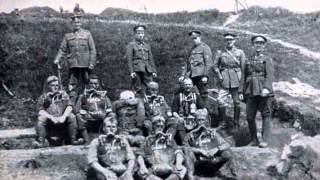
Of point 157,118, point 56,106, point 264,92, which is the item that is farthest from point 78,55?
point 264,92

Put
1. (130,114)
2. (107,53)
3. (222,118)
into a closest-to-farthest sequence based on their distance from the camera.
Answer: (130,114), (222,118), (107,53)

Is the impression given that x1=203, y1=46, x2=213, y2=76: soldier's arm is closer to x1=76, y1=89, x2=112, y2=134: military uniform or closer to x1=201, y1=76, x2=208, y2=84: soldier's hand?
x1=201, y1=76, x2=208, y2=84: soldier's hand

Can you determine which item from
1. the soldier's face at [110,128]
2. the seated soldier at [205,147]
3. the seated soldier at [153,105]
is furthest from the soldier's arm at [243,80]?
the soldier's face at [110,128]

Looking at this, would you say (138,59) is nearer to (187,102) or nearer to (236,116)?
(187,102)

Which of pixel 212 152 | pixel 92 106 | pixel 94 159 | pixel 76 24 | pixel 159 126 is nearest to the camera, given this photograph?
pixel 94 159

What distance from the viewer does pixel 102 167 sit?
8820 mm

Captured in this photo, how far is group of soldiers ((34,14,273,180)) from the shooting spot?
905 cm

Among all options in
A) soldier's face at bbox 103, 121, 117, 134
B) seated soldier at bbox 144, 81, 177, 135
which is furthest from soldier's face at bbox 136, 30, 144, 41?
soldier's face at bbox 103, 121, 117, 134

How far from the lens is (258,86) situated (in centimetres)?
1106

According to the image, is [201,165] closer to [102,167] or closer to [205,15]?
[102,167]

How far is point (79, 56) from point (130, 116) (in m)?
2.09

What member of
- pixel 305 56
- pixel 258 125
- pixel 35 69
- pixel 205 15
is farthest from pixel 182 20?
pixel 258 125

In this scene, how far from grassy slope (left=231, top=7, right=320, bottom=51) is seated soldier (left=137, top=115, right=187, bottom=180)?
15213 mm

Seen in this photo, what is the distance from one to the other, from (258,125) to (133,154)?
440cm
